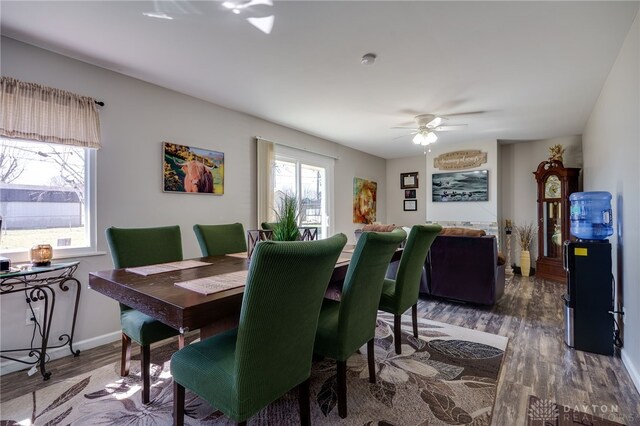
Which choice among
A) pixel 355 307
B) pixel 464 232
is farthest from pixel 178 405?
pixel 464 232

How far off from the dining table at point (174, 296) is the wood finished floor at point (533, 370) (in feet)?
3.90

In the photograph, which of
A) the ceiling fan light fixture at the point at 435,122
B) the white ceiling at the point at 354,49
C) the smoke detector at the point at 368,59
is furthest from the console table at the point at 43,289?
the ceiling fan light fixture at the point at 435,122

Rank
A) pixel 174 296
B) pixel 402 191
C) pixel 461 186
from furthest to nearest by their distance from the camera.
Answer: pixel 402 191 → pixel 461 186 → pixel 174 296

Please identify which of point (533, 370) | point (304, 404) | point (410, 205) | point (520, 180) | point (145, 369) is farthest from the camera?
point (410, 205)

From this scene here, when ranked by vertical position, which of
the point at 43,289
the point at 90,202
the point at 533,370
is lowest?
the point at 533,370

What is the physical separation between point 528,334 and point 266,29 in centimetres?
342

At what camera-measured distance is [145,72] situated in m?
2.74

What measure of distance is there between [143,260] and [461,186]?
5519mm

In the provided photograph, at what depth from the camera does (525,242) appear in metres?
5.40

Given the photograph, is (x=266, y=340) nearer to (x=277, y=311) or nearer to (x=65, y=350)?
(x=277, y=311)

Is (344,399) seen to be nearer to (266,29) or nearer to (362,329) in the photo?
(362,329)

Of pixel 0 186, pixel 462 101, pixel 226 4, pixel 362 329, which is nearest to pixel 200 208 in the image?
pixel 0 186

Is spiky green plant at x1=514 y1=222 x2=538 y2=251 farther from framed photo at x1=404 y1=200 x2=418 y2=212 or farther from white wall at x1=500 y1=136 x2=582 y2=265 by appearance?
framed photo at x1=404 y1=200 x2=418 y2=212

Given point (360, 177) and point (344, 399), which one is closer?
point (344, 399)
